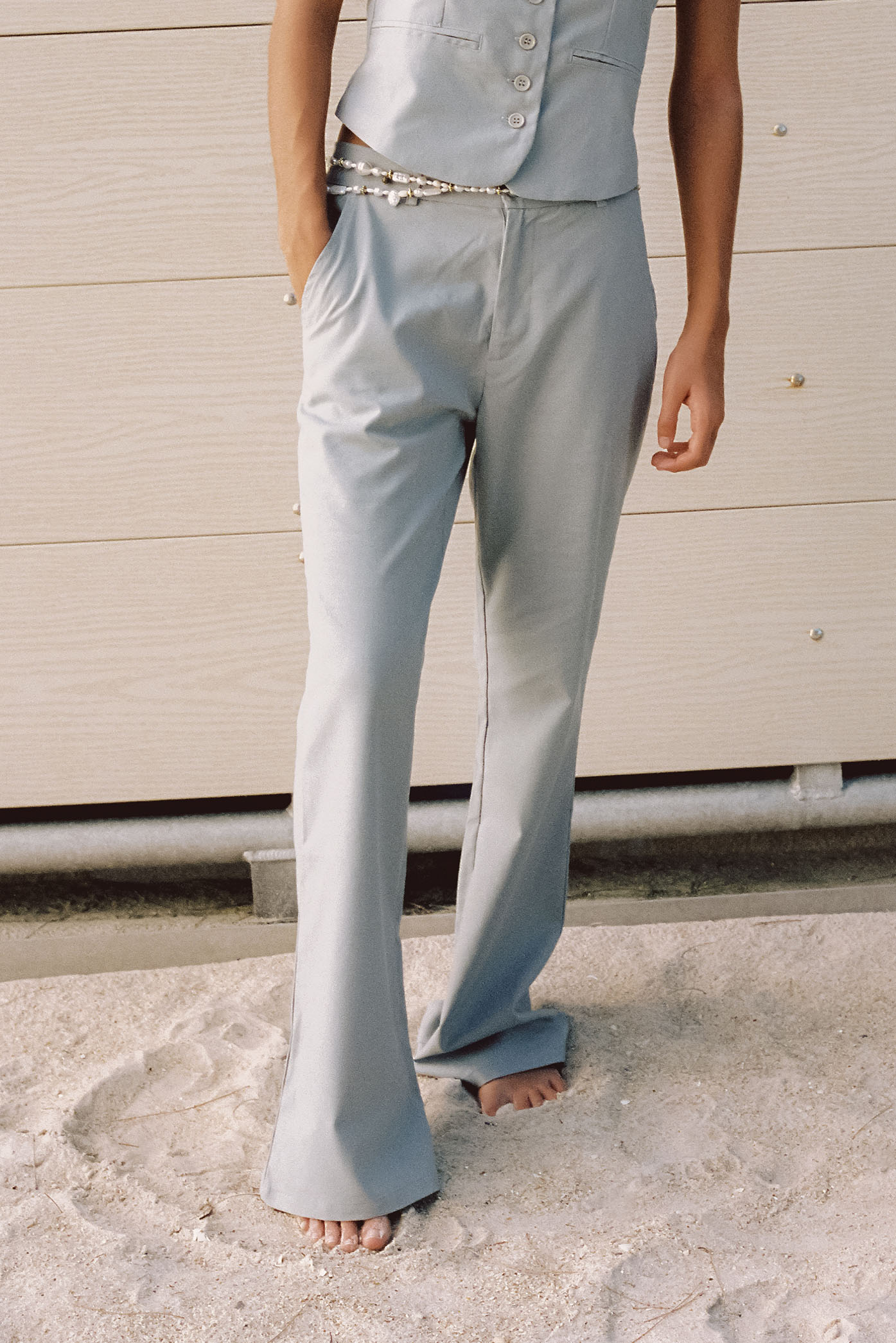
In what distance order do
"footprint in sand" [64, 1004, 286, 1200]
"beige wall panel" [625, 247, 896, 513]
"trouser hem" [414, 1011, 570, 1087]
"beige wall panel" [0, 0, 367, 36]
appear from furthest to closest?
1. "beige wall panel" [625, 247, 896, 513]
2. "beige wall panel" [0, 0, 367, 36]
3. "trouser hem" [414, 1011, 570, 1087]
4. "footprint in sand" [64, 1004, 286, 1200]

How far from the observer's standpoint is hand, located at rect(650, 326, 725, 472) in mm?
1215

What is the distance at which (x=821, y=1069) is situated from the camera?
4.73ft

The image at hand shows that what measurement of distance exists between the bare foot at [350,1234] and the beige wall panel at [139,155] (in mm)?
1200

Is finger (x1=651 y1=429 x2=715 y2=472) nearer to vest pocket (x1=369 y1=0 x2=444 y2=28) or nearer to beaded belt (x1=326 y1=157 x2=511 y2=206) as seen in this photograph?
beaded belt (x1=326 y1=157 x2=511 y2=206)

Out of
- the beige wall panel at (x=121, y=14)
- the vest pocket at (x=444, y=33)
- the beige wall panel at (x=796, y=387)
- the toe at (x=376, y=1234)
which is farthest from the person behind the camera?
the beige wall panel at (x=796, y=387)

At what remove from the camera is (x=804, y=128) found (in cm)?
172

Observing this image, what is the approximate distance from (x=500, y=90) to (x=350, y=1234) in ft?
3.32

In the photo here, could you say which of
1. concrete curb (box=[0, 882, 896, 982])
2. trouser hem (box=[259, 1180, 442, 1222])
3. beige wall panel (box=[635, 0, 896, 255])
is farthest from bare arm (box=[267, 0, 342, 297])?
concrete curb (box=[0, 882, 896, 982])

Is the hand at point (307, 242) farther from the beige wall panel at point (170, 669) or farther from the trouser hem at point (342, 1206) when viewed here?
the trouser hem at point (342, 1206)

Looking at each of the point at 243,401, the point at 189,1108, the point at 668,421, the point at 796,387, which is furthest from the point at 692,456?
the point at 189,1108

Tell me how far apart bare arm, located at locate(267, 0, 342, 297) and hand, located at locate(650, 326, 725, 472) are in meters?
0.36

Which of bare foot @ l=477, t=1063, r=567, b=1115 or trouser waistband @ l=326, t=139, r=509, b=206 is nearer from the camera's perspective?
trouser waistband @ l=326, t=139, r=509, b=206

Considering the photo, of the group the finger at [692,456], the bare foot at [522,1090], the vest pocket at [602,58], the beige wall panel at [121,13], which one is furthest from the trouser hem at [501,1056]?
the beige wall panel at [121,13]

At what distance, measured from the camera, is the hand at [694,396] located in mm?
1215
